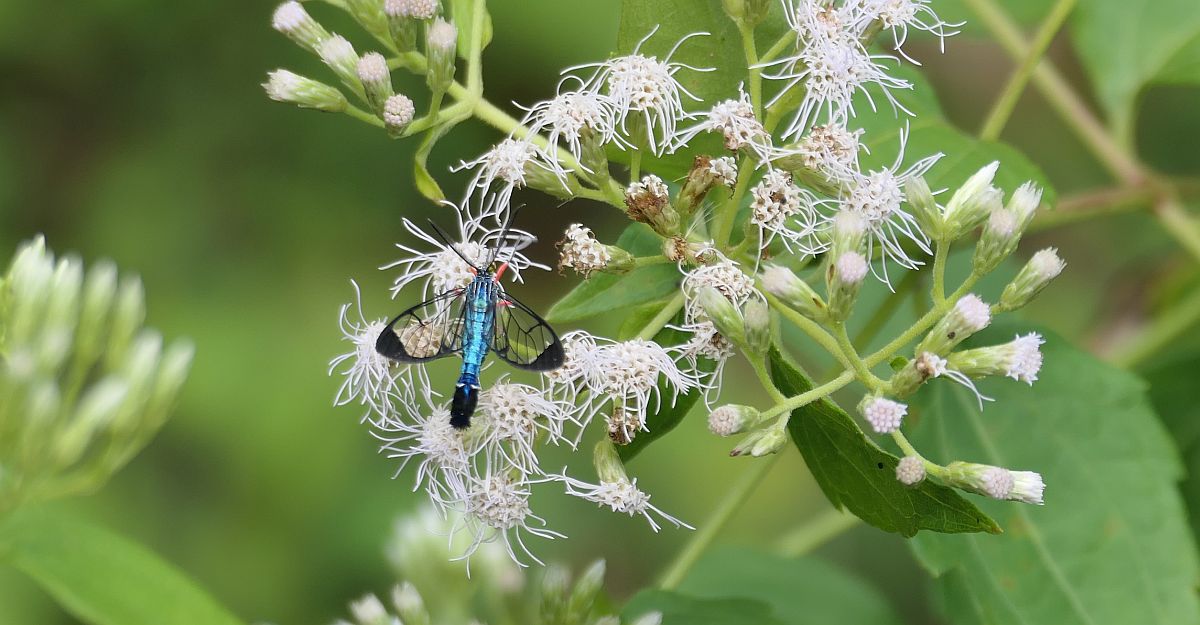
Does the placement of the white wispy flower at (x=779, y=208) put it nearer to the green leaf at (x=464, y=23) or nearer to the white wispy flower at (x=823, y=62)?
the white wispy flower at (x=823, y=62)

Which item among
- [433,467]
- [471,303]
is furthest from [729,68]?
[433,467]

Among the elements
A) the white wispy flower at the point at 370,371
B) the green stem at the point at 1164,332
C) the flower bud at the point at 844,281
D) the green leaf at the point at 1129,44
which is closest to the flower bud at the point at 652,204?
the flower bud at the point at 844,281

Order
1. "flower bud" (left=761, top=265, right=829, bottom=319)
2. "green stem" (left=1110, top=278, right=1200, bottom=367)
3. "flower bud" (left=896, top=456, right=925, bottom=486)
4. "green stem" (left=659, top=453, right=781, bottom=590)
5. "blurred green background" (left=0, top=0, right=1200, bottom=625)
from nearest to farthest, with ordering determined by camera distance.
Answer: "flower bud" (left=896, top=456, right=925, bottom=486) → "flower bud" (left=761, top=265, right=829, bottom=319) → "green stem" (left=659, top=453, right=781, bottom=590) → "green stem" (left=1110, top=278, right=1200, bottom=367) → "blurred green background" (left=0, top=0, right=1200, bottom=625)

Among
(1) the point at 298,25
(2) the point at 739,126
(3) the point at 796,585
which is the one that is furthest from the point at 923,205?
(3) the point at 796,585

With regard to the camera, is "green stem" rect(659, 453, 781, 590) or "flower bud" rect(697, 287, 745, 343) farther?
"green stem" rect(659, 453, 781, 590)

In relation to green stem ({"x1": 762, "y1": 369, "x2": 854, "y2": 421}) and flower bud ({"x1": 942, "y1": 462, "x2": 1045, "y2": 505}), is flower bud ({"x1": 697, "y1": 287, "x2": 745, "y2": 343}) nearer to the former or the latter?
green stem ({"x1": 762, "y1": 369, "x2": 854, "y2": 421})

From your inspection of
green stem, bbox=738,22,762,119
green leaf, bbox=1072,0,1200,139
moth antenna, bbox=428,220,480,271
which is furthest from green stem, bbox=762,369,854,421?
green leaf, bbox=1072,0,1200,139
